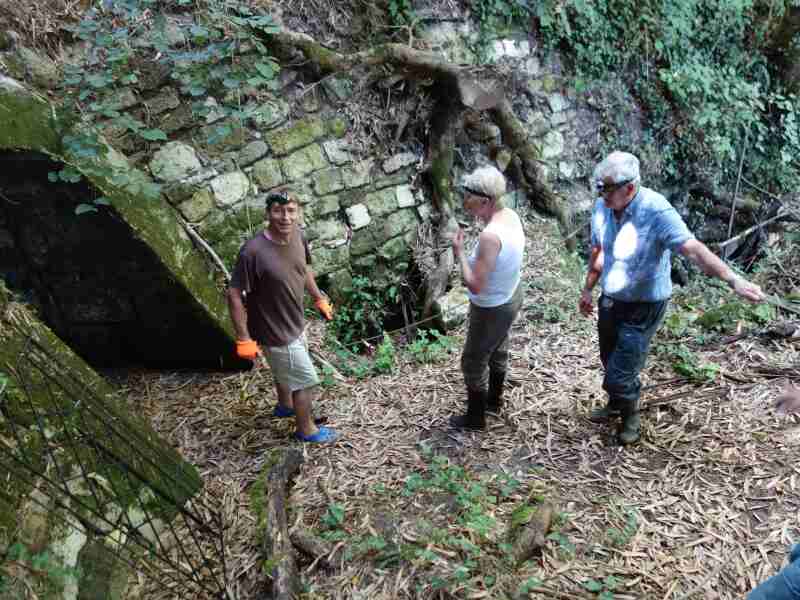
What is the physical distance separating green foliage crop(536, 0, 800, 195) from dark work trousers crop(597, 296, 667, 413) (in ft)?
14.5

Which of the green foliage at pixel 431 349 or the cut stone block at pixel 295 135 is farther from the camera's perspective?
the cut stone block at pixel 295 135

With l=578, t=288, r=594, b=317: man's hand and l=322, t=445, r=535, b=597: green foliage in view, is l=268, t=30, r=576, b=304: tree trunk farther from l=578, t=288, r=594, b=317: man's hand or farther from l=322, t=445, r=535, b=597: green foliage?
l=322, t=445, r=535, b=597: green foliage

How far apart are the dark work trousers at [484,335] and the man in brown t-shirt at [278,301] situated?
37.7 inches

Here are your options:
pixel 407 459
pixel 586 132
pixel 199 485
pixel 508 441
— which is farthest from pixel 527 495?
pixel 586 132

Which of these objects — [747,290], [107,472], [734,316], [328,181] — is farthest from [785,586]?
[328,181]

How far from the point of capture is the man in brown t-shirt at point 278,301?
10.5 feet

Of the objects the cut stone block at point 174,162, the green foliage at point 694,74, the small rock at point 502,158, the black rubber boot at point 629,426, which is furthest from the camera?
the green foliage at point 694,74

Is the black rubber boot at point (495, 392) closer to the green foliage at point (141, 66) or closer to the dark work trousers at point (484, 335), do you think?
the dark work trousers at point (484, 335)

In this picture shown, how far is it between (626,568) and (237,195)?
358 cm

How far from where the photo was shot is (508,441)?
3500mm

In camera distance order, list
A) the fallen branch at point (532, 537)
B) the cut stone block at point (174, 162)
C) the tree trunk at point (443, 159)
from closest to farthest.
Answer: the fallen branch at point (532, 537), the cut stone block at point (174, 162), the tree trunk at point (443, 159)

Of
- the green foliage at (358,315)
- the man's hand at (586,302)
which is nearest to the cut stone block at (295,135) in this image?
the green foliage at (358,315)

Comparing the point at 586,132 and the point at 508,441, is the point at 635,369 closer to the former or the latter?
the point at 508,441

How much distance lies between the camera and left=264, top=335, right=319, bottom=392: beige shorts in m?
3.40
